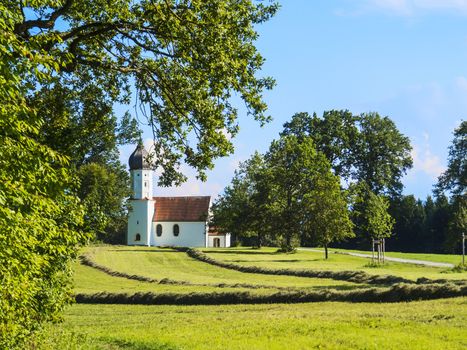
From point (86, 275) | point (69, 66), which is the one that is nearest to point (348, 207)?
point (86, 275)

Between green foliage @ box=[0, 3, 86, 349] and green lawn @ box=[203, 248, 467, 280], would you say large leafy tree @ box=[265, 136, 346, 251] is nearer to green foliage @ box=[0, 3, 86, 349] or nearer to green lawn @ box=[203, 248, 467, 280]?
green lawn @ box=[203, 248, 467, 280]

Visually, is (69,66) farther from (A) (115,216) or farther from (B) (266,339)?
(A) (115,216)

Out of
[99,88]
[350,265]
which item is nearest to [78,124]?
[99,88]

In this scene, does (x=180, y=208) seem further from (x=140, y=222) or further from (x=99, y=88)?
(x=99, y=88)

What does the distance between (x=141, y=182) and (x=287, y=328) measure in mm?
78812

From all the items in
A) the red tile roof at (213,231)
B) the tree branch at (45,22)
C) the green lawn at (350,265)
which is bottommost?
the green lawn at (350,265)

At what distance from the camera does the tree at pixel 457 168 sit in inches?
2781

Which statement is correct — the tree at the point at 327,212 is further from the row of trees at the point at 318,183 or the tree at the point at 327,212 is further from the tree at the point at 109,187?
the tree at the point at 109,187

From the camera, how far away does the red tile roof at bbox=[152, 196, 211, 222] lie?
93031mm

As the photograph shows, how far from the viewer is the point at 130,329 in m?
15.3

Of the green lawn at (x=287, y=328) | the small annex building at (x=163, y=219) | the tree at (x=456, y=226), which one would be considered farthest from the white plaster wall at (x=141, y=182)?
the green lawn at (x=287, y=328)

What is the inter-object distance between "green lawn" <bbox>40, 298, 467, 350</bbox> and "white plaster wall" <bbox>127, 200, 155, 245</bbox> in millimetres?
72645

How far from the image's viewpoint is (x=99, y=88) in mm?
18078

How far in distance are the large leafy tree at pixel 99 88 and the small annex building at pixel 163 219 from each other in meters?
72.6
